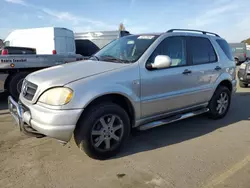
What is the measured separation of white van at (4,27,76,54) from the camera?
32.7 feet

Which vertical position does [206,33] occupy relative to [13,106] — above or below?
above

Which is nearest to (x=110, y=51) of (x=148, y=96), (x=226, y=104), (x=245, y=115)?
(x=148, y=96)

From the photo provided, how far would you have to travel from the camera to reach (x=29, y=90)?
11.7 ft

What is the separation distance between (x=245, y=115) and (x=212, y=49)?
6.08ft

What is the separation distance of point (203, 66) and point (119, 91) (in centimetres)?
214

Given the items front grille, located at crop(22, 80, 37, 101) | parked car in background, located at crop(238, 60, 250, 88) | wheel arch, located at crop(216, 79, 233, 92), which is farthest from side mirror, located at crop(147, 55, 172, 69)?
parked car in background, located at crop(238, 60, 250, 88)

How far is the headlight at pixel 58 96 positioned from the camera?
10.2 ft

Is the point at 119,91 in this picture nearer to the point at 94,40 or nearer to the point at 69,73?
the point at 69,73

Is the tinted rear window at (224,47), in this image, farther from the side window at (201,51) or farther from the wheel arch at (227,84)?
the wheel arch at (227,84)

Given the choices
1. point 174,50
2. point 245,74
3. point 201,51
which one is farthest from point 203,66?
point 245,74

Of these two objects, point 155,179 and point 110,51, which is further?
point 110,51

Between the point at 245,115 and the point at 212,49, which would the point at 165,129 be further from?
the point at 245,115

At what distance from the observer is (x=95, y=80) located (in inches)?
130

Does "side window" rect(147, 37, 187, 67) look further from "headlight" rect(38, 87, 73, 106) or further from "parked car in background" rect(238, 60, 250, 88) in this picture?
"parked car in background" rect(238, 60, 250, 88)
